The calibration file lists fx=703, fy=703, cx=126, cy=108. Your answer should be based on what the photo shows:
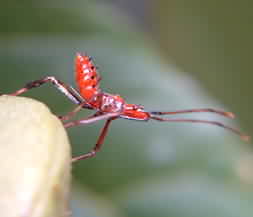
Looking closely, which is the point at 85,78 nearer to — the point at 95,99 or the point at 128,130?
the point at 95,99

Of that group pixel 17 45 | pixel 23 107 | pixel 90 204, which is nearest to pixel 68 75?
pixel 17 45

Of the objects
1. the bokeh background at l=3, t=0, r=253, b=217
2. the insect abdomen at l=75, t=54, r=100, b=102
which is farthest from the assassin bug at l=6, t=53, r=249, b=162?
the bokeh background at l=3, t=0, r=253, b=217

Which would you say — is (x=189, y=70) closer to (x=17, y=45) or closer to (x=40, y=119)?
(x=17, y=45)

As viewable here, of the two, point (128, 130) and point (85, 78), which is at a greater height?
point (85, 78)

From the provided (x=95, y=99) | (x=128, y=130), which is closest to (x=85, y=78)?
(x=95, y=99)

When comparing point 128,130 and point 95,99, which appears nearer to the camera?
point 95,99

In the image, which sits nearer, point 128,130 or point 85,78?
point 85,78

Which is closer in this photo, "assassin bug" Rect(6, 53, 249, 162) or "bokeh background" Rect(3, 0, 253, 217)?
"assassin bug" Rect(6, 53, 249, 162)

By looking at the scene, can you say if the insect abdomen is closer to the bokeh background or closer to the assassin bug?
the assassin bug
